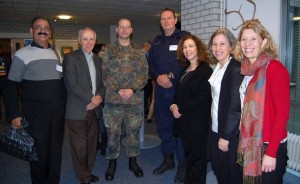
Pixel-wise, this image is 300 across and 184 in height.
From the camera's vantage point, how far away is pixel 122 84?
9.48ft

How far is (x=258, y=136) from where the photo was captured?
5.16ft

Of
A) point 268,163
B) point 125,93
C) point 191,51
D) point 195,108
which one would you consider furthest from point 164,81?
point 268,163

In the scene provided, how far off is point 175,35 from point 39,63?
1549mm

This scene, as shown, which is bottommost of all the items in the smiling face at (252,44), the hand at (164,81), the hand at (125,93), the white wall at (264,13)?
the hand at (125,93)

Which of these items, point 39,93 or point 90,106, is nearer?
point 39,93

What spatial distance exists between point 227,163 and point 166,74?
4.59ft

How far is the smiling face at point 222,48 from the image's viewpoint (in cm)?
199

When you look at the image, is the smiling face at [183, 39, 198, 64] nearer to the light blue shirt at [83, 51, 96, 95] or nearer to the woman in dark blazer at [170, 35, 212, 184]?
the woman in dark blazer at [170, 35, 212, 184]

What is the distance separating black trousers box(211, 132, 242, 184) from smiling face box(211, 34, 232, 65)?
1.92 feet

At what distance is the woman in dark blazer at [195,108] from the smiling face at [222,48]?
311 millimetres

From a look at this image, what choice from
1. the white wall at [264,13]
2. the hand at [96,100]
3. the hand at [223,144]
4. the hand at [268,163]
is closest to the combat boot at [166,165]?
the hand at [96,100]

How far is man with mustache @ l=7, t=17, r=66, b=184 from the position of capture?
2336 millimetres

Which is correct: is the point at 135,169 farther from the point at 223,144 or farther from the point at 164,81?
the point at 223,144

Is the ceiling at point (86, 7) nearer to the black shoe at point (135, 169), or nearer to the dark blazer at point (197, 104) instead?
the black shoe at point (135, 169)
